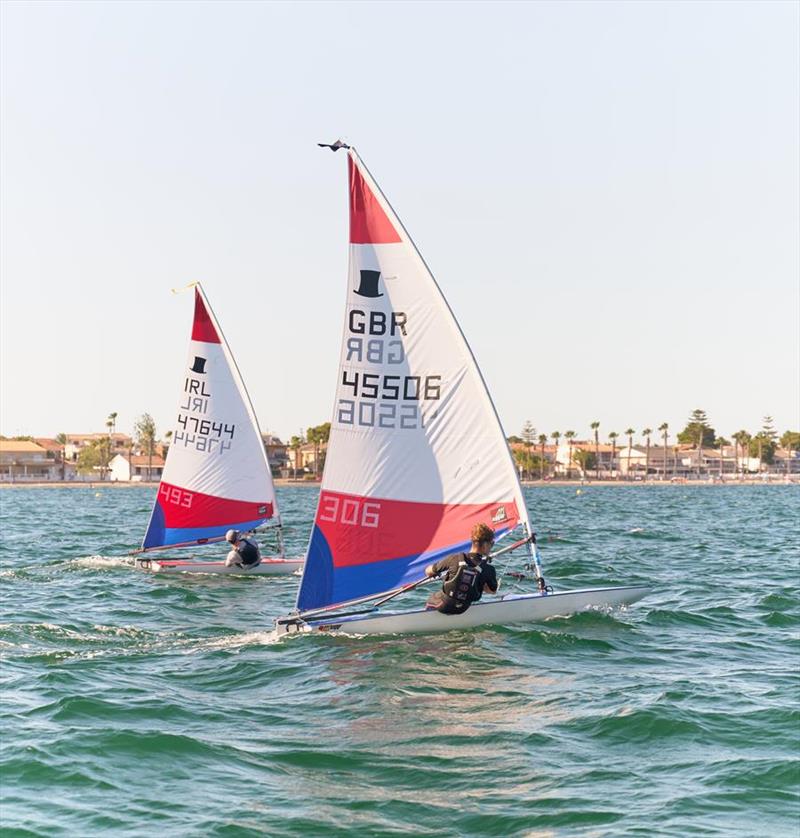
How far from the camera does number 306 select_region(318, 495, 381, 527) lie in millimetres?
18547

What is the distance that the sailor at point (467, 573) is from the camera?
57.3ft

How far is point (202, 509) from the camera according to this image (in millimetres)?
31609

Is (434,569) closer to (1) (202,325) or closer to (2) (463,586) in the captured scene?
(2) (463,586)

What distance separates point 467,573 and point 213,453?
1520 centimetres

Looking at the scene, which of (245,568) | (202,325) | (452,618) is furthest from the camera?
(202,325)

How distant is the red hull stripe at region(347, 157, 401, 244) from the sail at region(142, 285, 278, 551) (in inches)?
527

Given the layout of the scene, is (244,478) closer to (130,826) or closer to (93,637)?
(93,637)

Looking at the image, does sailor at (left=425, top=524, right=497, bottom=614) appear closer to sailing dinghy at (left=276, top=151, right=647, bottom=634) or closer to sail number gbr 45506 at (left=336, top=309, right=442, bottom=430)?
sailing dinghy at (left=276, top=151, right=647, bottom=634)

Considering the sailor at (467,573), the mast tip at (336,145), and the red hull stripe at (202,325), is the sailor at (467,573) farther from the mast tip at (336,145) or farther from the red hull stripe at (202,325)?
the red hull stripe at (202,325)

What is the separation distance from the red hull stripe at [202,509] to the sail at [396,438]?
42.4 ft

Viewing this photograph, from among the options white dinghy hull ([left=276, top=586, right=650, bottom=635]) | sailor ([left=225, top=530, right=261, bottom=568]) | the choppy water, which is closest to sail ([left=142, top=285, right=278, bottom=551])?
sailor ([left=225, top=530, right=261, bottom=568])

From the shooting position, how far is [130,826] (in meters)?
9.53

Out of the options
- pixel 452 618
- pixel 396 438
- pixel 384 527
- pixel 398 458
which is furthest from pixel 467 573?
pixel 396 438

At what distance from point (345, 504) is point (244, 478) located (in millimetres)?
13123
